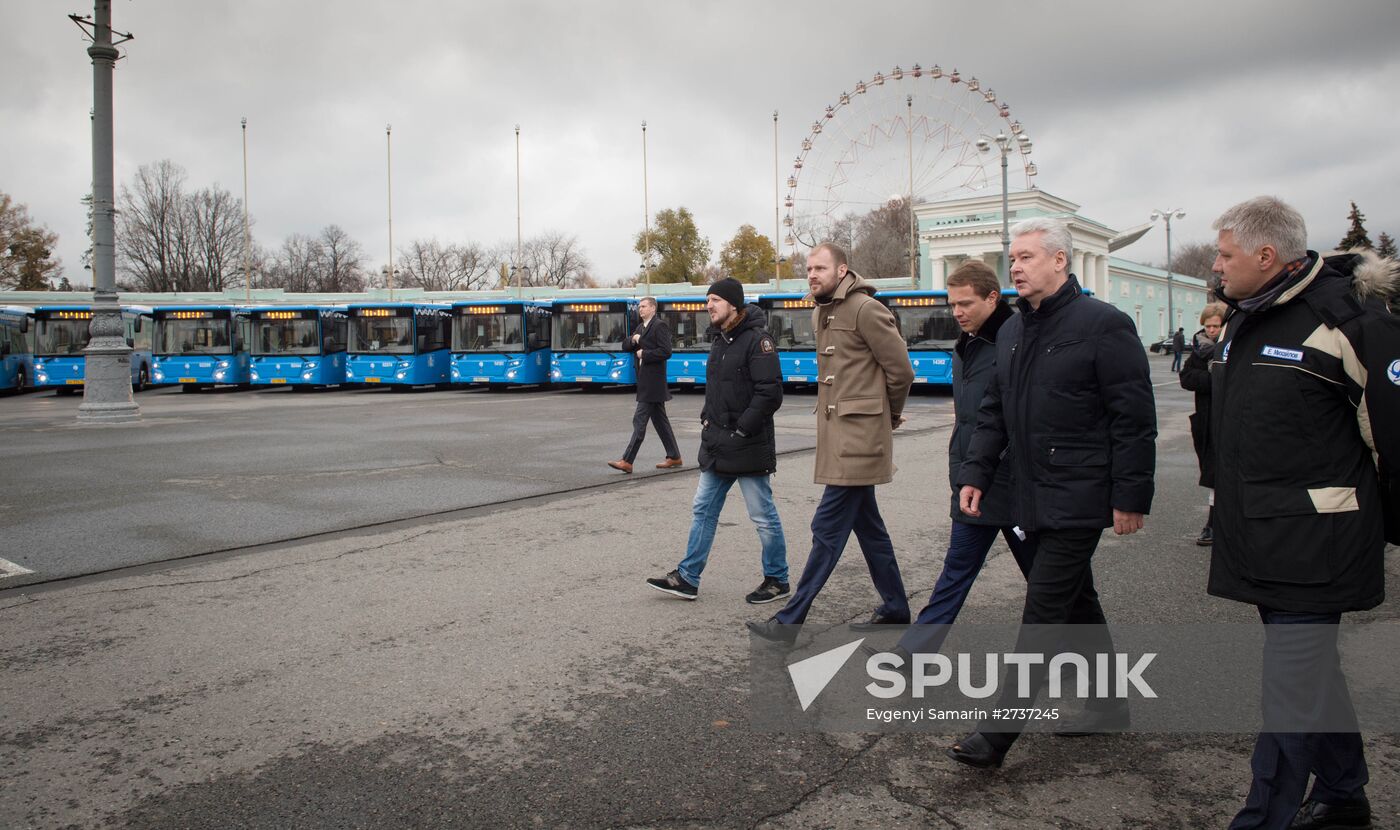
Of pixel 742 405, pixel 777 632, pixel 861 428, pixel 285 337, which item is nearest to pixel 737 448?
pixel 742 405

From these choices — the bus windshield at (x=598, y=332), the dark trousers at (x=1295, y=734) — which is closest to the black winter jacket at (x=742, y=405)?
the dark trousers at (x=1295, y=734)

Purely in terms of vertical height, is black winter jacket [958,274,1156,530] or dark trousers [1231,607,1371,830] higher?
black winter jacket [958,274,1156,530]

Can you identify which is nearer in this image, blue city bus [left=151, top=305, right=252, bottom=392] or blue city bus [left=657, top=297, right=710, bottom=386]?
blue city bus [left=657, top=297, right=710, bottom=386]

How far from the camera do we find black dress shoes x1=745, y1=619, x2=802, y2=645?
4.79 metres

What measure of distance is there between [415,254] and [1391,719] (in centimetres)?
9123

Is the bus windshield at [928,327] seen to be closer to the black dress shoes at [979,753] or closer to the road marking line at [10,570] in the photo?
the road marking line at [10,570]

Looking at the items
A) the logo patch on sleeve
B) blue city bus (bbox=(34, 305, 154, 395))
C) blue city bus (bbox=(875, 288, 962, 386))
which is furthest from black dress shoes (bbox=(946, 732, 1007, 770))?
blue city bus (bbox=(34, 305, 154, 395))

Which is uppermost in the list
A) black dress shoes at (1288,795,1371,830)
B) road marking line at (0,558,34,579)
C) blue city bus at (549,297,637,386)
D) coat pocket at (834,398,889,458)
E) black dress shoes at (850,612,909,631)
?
blue city bus at (549,297,637,386)

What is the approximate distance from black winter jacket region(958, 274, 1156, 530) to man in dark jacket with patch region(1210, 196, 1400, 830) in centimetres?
43

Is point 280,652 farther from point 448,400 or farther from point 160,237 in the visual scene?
point 160,237

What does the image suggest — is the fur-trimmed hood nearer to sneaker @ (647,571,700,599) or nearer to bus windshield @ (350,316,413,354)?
sneaker @ (647,571,700,599)

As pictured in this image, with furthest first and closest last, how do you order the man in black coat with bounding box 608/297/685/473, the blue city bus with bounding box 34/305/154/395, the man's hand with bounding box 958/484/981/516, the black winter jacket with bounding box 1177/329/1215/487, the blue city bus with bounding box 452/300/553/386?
the blue city bus with bounding box 452/300/553/386, the blue city bus with bounding box 34/305/154/395, the man in black coat with bounding box 608/297/685/473, the black winter jacket with bounding box 1177/329/1215/487, the man's hand with bounding box 958/484/981/516

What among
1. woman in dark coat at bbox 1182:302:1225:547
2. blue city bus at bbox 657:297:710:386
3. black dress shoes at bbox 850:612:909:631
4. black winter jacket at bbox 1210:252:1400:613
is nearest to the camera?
black winter jacket at bbox 1210:252:1400:613

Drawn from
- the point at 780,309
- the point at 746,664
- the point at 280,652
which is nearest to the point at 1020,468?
the point at 746,664
